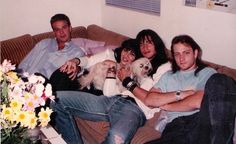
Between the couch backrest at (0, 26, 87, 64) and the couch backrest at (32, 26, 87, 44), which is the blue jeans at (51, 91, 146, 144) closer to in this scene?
the couch backrest at (0, 26, 87, 64)

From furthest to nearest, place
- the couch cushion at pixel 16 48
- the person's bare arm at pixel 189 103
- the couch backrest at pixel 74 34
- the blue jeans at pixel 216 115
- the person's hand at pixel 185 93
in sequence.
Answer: the couch backrest at pixel 74 34
the couch cushion at pixel 16 48
the person's hand at pixel 185 93
the person's bare arm at pixel 189 103
the blue jeans at pixel 216 115

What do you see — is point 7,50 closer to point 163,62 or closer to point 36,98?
point 163,62

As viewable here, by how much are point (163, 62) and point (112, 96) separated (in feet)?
1.54

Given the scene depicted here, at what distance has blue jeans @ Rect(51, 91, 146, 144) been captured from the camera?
218 centimetres

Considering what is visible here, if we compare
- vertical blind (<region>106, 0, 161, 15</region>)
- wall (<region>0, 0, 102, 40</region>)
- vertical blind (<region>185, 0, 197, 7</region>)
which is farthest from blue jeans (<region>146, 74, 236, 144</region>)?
wall (<region>0, 0, 102, 40</region>)

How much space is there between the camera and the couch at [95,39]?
2184mm

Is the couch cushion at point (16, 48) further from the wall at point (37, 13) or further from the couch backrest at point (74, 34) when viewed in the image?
the wall at point (37, 13)

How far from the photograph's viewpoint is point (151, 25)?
3.04m

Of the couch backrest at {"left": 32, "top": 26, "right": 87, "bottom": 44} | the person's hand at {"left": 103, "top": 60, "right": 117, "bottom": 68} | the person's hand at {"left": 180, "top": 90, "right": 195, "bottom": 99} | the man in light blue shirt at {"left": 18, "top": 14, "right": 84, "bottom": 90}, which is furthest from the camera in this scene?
the couch backrest at {"left": 32, "top": 26, "right": 87, "bottom": 44}

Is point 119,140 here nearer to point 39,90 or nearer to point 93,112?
point 93,112

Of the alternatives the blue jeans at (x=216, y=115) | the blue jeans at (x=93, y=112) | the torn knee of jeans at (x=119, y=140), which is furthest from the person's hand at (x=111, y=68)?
the blue jeans at (x=216, y=115)

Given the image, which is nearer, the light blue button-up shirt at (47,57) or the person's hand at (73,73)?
the person's hand at (73,73)

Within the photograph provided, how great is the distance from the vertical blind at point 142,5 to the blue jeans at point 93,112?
101 centimetres

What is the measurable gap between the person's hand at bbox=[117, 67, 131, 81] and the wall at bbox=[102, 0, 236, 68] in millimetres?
589
